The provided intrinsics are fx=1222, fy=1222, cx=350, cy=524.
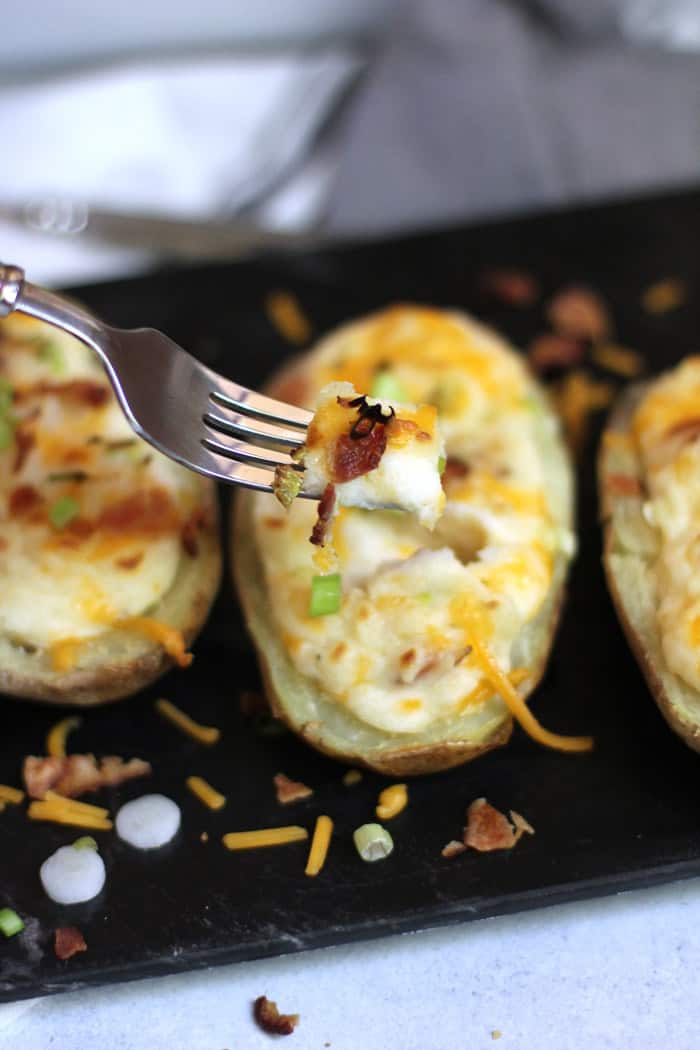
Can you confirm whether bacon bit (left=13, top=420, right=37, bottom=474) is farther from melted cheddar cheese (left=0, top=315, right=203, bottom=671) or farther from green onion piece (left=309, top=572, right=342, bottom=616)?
green onion piece (left=309, top=572, right=342, bottom=616)

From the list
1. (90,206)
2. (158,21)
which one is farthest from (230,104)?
(90,206)

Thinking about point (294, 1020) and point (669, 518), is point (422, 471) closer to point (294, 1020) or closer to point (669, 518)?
point (669, 518)

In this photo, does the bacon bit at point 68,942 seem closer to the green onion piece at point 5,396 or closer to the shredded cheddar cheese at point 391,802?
the shredded cheddar cheese at point 391,802

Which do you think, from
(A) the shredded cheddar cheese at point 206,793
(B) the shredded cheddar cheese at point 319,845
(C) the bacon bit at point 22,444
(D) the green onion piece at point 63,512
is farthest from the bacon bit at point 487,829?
(C) the bacon bit at point 22,444

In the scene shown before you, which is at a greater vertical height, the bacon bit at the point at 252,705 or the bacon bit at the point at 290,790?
the bacon bit at the point at 252,705

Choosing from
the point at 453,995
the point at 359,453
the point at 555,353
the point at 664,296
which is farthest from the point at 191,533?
the point at 664,296

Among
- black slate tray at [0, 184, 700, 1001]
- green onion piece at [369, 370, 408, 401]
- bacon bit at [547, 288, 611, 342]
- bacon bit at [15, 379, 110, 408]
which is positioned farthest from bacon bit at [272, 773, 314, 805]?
bacon bit at [547, 288, 611, 342]
